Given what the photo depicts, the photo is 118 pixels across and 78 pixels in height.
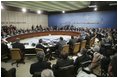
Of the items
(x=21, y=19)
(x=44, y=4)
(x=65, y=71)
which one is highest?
(x=44, y=4)

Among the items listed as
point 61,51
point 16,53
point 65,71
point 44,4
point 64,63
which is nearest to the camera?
point 65,71

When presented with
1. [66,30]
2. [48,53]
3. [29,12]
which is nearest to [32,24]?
[29,12]

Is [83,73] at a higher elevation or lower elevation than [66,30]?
lower

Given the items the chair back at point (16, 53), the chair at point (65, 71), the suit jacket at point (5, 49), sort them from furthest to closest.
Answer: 1. the suit jacket at point (5, 49)
2. the chair back at point (16, 53)
3. the chair at point (65, 71)

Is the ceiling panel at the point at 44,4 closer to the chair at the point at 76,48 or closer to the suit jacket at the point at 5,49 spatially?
the chair at the point at 76,48

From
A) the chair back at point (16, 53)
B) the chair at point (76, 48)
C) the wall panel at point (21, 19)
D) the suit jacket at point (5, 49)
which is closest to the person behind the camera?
the chair back at point (16, 53)

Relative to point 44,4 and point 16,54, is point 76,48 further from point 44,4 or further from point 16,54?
point 44,4

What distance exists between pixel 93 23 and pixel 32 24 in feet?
21.3

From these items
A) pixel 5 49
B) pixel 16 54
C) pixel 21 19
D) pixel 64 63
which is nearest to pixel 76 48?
pixel 16 54

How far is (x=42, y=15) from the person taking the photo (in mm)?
21516

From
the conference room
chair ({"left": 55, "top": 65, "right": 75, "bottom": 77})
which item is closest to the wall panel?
the conference room

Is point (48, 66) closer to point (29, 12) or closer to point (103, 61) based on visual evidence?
point (103, 61)

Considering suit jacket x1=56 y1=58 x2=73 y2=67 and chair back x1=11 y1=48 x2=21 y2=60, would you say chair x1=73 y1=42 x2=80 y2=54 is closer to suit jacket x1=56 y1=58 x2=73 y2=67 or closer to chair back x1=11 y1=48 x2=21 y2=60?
chair back x1=11 y1=48 x2=21 y2=60

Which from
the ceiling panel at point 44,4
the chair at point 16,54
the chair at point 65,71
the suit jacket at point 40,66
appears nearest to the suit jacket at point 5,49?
the chair at point 16,54
